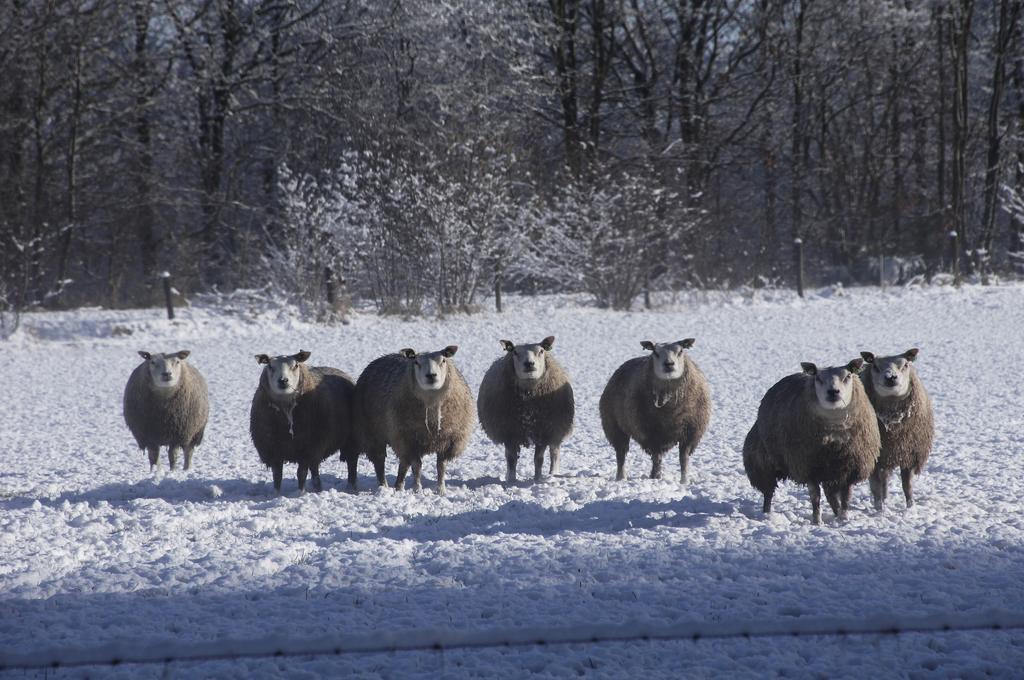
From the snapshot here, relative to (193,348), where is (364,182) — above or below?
above

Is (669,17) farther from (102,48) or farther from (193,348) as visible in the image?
(193,348)

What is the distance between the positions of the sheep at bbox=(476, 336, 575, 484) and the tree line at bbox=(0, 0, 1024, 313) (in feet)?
43.1

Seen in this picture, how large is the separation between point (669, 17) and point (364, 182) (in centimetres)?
1104

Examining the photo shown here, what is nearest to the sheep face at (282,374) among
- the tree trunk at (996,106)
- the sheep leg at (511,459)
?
the sheep leg at (511,459)

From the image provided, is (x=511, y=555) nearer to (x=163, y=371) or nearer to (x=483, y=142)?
(x=163, y=371)

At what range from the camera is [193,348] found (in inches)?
745

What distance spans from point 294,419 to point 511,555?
3311mm

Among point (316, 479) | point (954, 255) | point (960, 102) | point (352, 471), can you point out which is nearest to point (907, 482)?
point (352, 471)

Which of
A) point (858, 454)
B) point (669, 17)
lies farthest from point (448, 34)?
point (858, 454)

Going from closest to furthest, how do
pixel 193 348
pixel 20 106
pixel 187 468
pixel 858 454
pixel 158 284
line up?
pixel 858 454
pixel 187 468
pixel 193 348
pixel 20 106
pixel 158 284

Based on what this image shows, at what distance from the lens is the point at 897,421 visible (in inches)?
299

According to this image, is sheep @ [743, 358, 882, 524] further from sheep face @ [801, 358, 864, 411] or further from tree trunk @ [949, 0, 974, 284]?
tree trunk @ [949, 0, 974, 284]

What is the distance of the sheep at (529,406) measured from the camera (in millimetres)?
9375

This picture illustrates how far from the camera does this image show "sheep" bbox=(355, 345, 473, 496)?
885cm
